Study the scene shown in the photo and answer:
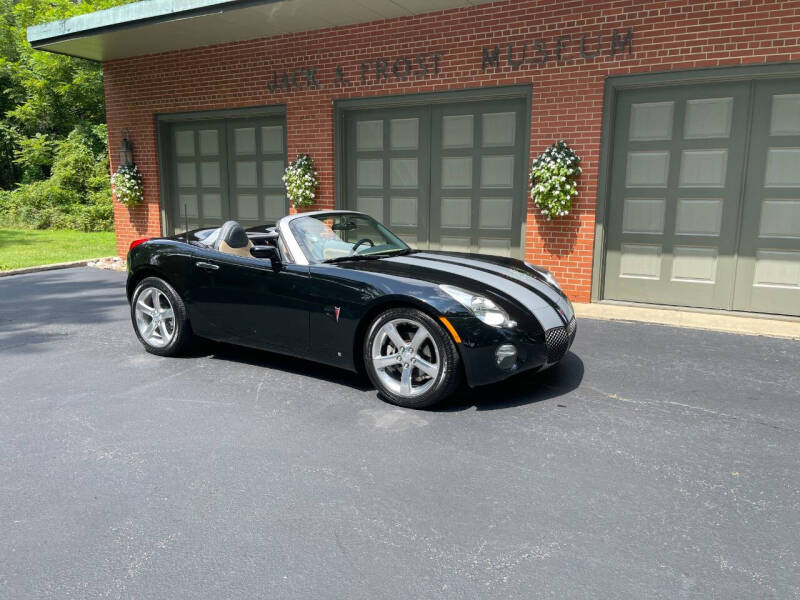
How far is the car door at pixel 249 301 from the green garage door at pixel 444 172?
461cm

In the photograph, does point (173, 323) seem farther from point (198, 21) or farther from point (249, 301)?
point (198, 21)

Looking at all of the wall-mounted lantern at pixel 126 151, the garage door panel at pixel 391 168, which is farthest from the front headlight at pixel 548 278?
the wall-mounted lantern at pixel 126 151

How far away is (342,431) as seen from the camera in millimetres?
3760

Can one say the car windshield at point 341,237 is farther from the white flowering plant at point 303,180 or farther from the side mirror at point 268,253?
the white flowering plant at point 303,180

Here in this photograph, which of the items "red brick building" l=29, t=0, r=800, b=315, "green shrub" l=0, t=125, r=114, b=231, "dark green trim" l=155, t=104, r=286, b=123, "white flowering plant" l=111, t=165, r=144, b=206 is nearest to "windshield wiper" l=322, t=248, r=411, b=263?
"red brick building" l=29, t=0, r=800, b=315

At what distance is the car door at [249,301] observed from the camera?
4602 millimetres

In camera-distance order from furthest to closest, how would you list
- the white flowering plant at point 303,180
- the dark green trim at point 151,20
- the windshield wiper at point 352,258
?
the white flowering plant at point 303,180 → the dark green trim at point 151,20 → the windshield wiper at point 352,258

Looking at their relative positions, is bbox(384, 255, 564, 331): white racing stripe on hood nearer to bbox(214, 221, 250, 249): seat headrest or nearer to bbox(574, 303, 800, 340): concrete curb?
bbox(214, 221, 250, 249): seat headrest

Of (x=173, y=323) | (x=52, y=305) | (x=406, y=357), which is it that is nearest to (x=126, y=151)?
(x=52, y=305)

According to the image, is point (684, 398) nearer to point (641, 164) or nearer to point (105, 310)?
point (641, 164)

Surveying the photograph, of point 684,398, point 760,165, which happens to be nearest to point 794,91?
point 760,165

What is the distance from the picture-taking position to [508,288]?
436cm

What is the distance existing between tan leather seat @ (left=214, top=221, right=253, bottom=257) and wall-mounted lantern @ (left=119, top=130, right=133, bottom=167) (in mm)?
7802

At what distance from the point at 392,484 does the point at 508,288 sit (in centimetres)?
184
